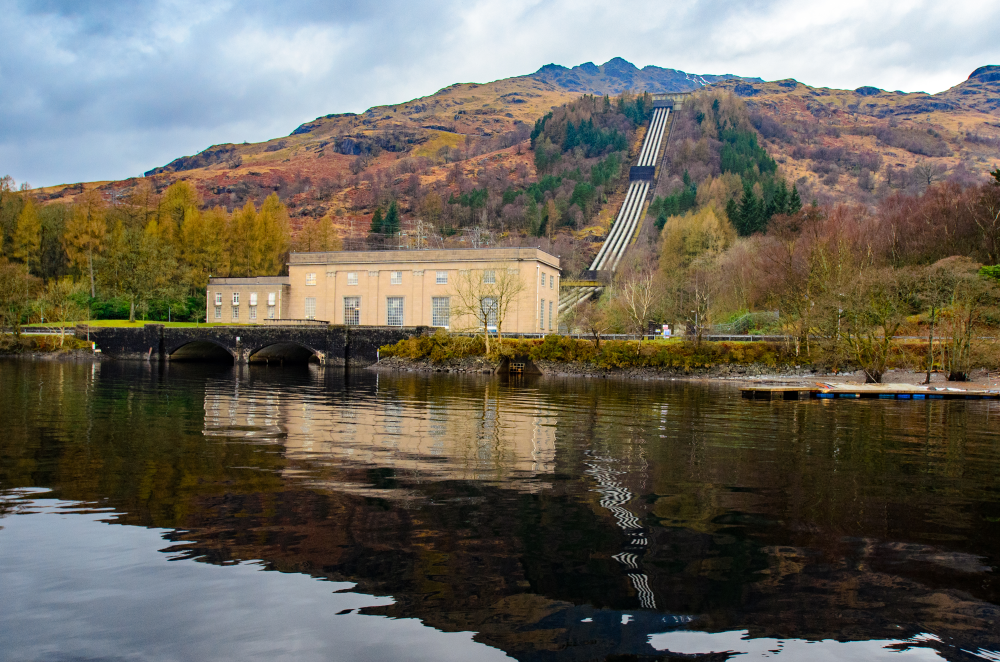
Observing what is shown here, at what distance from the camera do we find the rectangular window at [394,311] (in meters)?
64.1

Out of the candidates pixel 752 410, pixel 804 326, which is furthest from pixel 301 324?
pixel 752 410

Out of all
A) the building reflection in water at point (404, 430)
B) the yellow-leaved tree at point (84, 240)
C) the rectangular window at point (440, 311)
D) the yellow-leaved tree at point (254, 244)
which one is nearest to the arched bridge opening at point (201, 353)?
the yellow-leaved tree at point (254, 244)

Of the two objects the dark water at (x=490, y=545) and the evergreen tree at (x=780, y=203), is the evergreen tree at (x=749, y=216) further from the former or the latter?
the dark water at (x=490, y=545)

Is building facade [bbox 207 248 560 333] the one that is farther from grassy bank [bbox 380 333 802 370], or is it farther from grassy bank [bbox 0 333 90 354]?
grassy bank [bbox 0 333 90 354]

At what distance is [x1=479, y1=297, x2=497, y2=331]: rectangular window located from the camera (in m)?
55.9

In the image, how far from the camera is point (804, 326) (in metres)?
47.3

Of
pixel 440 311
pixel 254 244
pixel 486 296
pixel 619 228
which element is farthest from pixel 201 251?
pixel 619 228

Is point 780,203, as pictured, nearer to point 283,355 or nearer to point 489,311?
point 489,311

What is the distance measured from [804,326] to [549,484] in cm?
3938

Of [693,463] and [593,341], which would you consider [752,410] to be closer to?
[693,463]

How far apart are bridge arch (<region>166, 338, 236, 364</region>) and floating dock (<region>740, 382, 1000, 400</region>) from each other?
45963 millimetres

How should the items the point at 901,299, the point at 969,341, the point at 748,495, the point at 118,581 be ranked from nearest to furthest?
the point at 118,581, the point at 748,495, the point at 969,341, the point at 901,299

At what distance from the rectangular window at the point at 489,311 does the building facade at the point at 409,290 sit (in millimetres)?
86

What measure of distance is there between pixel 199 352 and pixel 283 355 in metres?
8.16
